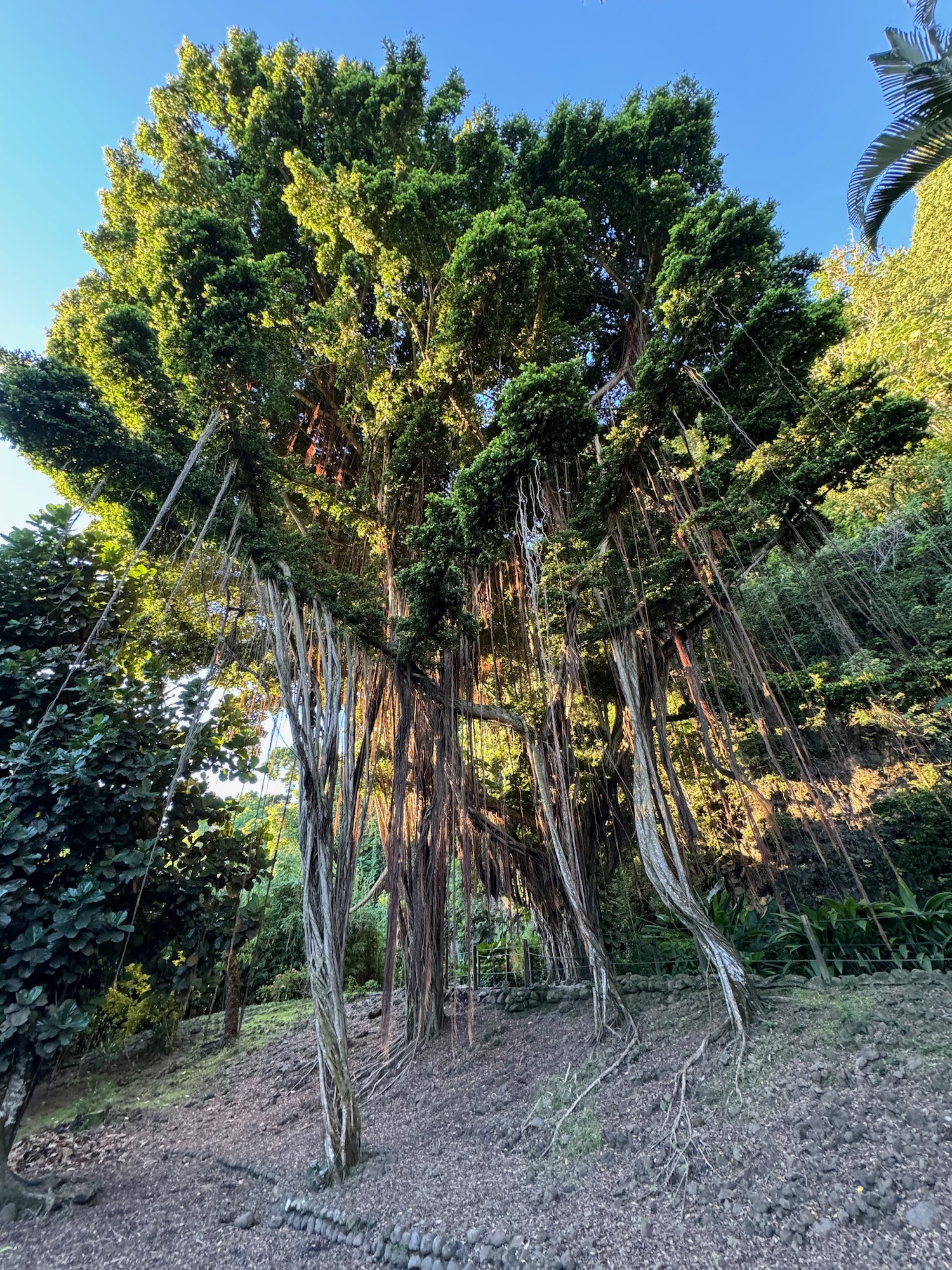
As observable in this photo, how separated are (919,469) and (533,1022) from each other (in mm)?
7478

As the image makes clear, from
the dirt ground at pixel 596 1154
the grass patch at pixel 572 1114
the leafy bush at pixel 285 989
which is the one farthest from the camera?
the leafy bush at pixel 285 989

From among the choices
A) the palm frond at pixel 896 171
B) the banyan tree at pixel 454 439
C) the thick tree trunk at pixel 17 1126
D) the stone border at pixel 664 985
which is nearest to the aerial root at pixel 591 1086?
the banyan tree at pixel 454 439

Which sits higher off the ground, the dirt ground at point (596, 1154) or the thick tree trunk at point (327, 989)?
the thick tree trunk at point (327, 989)

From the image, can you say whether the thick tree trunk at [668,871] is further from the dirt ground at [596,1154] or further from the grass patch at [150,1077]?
the grass patch at [150,1077]

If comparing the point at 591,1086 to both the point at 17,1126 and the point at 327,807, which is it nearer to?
the point at 327,807

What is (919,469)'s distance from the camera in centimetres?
649

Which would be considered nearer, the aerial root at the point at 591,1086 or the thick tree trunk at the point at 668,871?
the aerial root at the point at 591,1086

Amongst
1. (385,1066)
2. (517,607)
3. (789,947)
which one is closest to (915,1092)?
(789,947)

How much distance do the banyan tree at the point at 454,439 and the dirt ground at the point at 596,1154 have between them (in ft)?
1.12

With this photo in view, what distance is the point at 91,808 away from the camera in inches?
114

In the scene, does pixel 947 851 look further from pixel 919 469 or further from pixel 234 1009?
pixel 234 1009

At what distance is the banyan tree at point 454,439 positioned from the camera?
2.79 meters

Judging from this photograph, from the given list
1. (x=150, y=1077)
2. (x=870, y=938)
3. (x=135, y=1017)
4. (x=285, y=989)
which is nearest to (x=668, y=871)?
(x=870, y=938)

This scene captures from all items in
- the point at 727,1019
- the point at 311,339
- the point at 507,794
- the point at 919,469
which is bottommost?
the point at 727,1019
